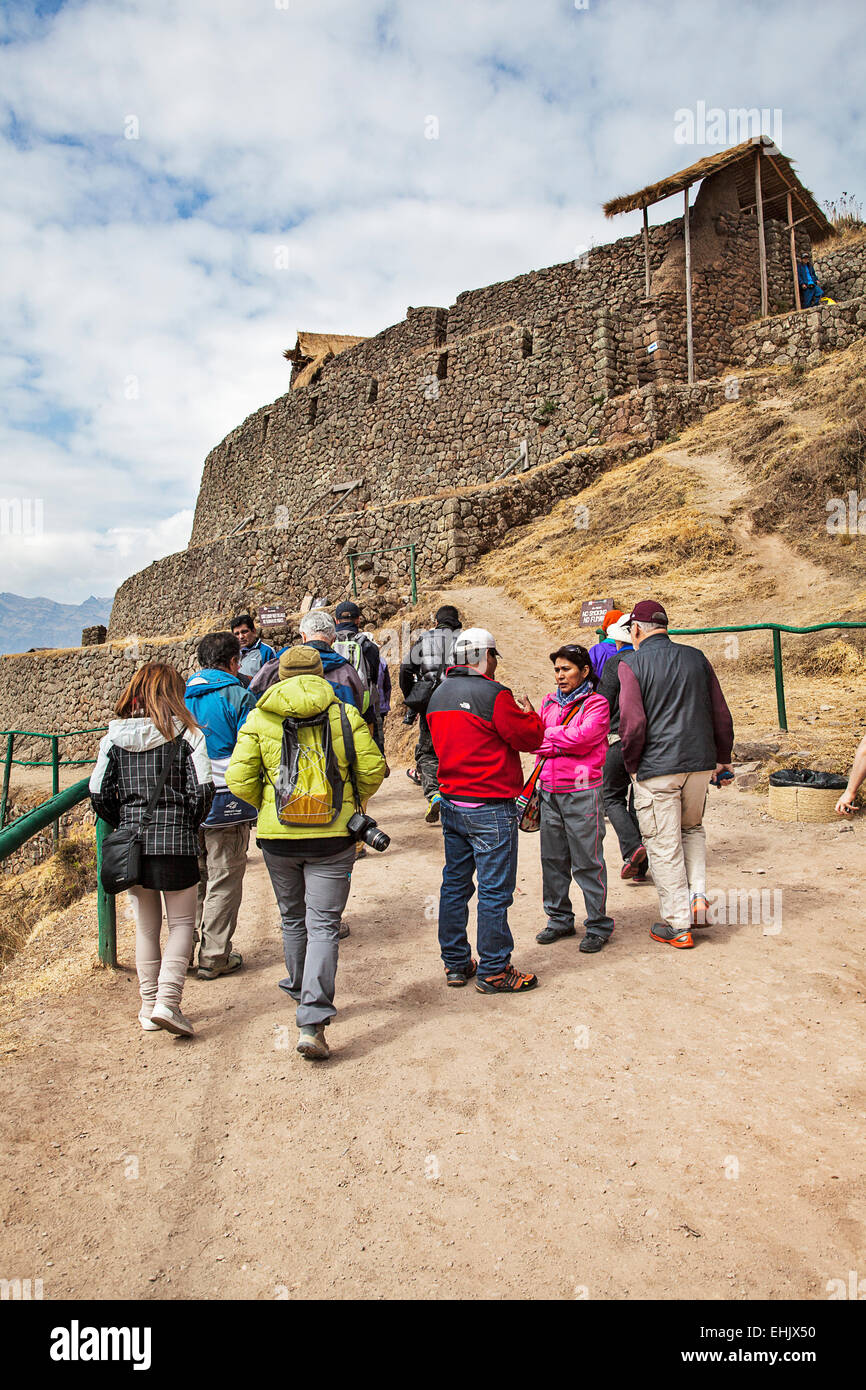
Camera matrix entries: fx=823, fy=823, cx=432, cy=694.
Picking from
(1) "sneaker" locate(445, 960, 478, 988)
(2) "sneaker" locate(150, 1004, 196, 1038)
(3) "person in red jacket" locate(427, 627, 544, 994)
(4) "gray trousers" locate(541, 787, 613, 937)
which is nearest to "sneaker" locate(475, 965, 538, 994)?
(3) "person in red jacket" locate(427, 627, 544, 994)

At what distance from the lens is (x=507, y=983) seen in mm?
3922

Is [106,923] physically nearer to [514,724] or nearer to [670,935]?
[514,724]

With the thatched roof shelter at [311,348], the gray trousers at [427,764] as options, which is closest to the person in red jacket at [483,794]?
the gray trousers at [427,764]

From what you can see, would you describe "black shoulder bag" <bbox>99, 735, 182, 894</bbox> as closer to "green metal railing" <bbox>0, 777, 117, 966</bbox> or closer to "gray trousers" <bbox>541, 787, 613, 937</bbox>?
"green metal railing" <bbox>0, 777, 117, 966</bbox>

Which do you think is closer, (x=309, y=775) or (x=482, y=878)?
(x=309, y=775)

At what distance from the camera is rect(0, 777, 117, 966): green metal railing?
3.36 metres

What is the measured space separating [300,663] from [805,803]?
447 centimetres

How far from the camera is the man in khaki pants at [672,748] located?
430 centimetres

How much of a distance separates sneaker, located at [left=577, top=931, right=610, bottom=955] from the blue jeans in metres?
0.58

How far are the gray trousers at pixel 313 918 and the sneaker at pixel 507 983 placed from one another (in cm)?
82

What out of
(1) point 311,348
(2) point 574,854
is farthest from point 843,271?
(2) point 574,854

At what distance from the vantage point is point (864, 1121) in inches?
107

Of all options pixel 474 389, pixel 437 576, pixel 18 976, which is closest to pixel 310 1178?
pixel 18 976

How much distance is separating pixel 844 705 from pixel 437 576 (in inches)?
370
